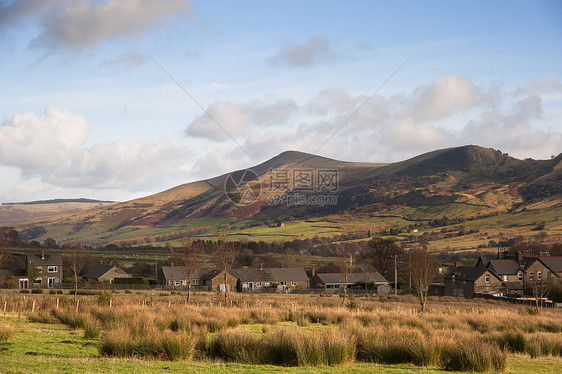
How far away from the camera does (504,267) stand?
80875mm

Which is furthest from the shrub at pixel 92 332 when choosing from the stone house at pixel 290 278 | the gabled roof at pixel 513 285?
the stone house at pixel 290 278

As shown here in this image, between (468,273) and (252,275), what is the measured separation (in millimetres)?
38473

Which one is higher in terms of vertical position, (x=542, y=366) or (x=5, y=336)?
(x=5, y=336)

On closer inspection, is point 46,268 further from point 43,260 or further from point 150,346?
point 150,346

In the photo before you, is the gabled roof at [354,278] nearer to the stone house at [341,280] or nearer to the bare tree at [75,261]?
the stone house at [341,280]

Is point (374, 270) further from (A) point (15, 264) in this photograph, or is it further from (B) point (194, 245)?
(A) point (15, 264)

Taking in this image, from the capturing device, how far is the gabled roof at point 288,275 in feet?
321

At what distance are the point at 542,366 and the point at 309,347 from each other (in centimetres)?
832

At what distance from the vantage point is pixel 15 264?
94562mm

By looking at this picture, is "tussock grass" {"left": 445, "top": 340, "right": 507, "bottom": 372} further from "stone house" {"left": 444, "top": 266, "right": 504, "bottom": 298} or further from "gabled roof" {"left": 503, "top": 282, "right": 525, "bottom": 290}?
"gabled roof" {"left": 503, "top": 282, "right": 525, "bottom": 290}

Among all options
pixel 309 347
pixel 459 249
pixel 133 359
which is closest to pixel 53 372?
pixel 133 359

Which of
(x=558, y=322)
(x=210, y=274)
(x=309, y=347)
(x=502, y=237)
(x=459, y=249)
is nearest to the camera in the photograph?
(x=309, y=347)

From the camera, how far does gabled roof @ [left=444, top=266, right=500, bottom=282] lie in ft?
257

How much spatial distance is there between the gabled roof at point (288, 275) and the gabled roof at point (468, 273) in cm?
2725
